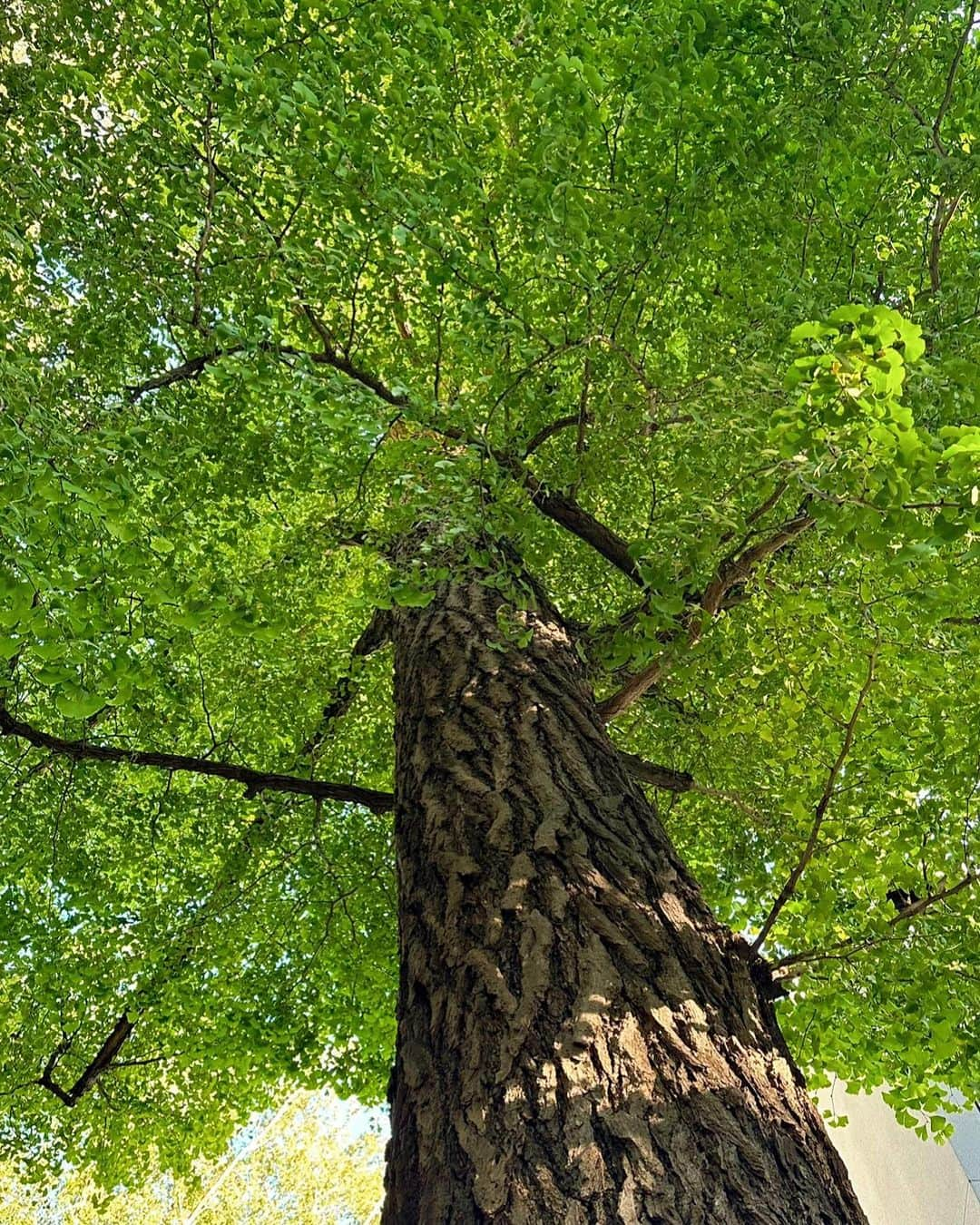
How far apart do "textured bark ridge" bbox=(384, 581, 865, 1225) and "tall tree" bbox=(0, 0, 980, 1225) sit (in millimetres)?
11

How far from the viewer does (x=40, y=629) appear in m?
2.46

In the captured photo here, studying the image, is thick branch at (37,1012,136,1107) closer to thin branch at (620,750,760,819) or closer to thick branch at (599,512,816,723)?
thin branch at (620,750,760,819)

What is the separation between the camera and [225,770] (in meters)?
4.11

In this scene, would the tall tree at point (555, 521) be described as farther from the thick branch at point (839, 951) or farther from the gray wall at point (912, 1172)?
the gray wall at point (912, 1172)

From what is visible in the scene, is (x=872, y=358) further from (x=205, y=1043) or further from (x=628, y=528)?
(x=205, y=1043)

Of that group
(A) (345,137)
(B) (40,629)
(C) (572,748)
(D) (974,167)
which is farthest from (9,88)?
(D) (974,167)

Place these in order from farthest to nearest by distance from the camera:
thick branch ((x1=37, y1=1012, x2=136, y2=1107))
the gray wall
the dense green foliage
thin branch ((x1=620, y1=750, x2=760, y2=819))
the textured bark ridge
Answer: the dense green foliage, the gray wall, thick branch ((x1=37, y1=1012, x2=136, y2=1107)), thin branch ((x1=620, y1=750, x2=760, y2=819)), the textured bark ridge

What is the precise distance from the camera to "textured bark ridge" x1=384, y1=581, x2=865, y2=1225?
149 centimetres

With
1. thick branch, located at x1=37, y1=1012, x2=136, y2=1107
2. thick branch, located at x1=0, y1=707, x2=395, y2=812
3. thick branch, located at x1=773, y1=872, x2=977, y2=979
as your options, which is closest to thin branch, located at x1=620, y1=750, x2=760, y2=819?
thick branch, located at x1=0, y1=707, x2=395, y2=812

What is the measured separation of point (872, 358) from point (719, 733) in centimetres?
262

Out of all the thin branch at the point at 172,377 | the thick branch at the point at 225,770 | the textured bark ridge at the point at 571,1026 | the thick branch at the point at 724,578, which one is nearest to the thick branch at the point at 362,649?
the thick branch at the point at 225,770

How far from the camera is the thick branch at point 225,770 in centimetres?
400

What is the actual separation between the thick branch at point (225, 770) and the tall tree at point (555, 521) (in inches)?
1.4

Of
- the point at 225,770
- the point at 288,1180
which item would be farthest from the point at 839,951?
the point at 288,1180
